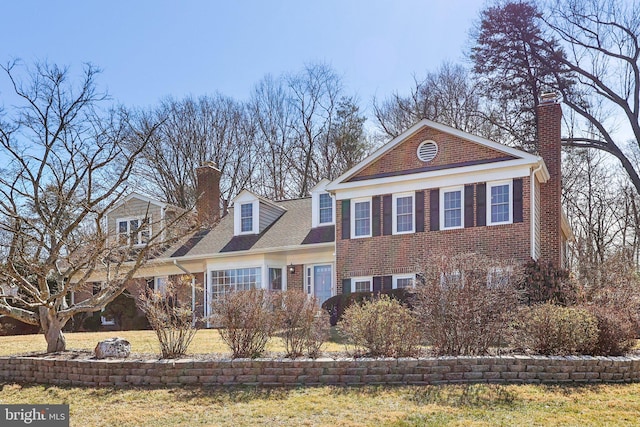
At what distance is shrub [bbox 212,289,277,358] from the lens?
10.4 meters

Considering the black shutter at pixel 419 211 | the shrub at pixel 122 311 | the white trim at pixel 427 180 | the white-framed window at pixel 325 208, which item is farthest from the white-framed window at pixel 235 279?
the black shutter at pixel 419 211

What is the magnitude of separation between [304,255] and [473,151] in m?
6.52

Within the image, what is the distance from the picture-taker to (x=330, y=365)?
9.81 metres

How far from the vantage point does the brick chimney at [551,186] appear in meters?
17.8

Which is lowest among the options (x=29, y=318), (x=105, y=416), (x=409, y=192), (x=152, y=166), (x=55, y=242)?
(x=105, y=416)

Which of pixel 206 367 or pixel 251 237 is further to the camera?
pixel 251 237

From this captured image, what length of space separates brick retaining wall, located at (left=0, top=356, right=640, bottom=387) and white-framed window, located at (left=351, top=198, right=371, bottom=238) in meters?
9.63

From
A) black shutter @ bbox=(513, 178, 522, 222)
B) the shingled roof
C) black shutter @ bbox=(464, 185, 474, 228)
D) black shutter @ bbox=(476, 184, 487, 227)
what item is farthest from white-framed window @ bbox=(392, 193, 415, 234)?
black shutter @ bbox=(513, 178, 522, 222)

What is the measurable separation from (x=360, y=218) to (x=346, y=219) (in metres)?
0.43

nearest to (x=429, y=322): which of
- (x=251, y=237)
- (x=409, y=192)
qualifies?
(x=409, y=192)

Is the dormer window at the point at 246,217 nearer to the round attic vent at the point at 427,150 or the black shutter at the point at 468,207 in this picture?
the round attic vent at the point at 427,150

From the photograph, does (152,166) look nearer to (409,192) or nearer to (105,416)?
(409,192)

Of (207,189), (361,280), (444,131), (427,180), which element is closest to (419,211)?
(427,180)

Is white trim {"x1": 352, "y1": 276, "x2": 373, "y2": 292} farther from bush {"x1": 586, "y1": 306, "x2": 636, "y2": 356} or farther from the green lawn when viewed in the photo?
the green lawn
